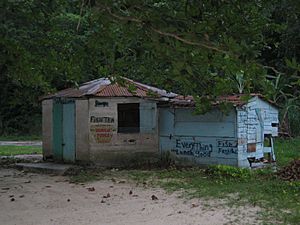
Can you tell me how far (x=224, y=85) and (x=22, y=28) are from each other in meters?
8.49

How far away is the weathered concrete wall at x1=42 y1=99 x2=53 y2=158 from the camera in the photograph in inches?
640

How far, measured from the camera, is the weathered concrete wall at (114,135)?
48.7ft

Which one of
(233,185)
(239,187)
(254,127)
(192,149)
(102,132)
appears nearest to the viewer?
(239,187)

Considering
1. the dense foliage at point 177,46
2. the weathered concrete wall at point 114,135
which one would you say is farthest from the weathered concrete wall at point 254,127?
the dense foliage at point 177,46

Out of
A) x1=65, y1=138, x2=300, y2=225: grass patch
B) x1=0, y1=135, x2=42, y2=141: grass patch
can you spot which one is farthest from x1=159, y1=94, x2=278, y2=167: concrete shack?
x1=0, y1=135, x2=42, y2=141: grass patch

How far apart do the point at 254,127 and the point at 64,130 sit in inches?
231

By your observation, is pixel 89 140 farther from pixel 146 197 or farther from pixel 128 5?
pixel 128 5

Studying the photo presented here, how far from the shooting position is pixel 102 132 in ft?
48.9

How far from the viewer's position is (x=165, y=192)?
402 inches

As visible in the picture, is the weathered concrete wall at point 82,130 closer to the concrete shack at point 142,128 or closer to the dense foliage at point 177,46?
the concrete shack at point 142,128

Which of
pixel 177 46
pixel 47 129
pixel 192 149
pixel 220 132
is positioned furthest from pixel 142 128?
pixel 177 46

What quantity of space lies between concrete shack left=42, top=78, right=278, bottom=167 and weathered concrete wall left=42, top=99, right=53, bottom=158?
43cm

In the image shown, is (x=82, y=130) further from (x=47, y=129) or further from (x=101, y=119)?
(x=47, y=129)

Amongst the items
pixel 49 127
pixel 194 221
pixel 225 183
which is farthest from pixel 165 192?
pixel 49 127
